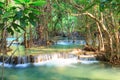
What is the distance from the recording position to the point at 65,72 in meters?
10.7

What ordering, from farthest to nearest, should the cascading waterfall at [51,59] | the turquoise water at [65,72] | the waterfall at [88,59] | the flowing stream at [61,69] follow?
the waterfall at [88,59] < the cascading waterfall at [51,59] < the flowing stream at [61,69] < the turquoise water at [65,72]

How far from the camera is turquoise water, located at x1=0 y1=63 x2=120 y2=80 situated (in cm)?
977

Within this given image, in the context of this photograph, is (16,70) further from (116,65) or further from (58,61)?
(116,65)

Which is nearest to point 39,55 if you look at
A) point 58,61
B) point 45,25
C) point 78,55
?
point 58,61

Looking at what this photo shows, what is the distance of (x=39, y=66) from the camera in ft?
39.7

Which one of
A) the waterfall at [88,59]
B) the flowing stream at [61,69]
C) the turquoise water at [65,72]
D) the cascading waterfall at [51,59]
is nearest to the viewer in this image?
the turquoise water at [65,72]

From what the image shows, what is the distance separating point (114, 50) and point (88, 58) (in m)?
1.59

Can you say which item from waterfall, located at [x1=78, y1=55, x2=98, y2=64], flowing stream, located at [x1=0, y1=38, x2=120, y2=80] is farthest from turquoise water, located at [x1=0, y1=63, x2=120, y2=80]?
waterfall, located at [x1=78, y1=55, x2=98, y2=64]

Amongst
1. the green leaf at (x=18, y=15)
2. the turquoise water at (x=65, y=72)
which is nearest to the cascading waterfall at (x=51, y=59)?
the turquoise water at (x=65, y=72)

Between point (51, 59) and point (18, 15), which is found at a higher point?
point (18, 15)

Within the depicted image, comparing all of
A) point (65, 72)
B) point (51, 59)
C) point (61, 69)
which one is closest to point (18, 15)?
point (65, 72)

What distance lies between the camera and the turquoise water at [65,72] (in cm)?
977

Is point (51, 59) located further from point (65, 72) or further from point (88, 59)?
point (65, 72)

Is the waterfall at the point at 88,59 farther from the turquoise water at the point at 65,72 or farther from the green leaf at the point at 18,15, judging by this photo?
the green leaf at the point at 18,15
